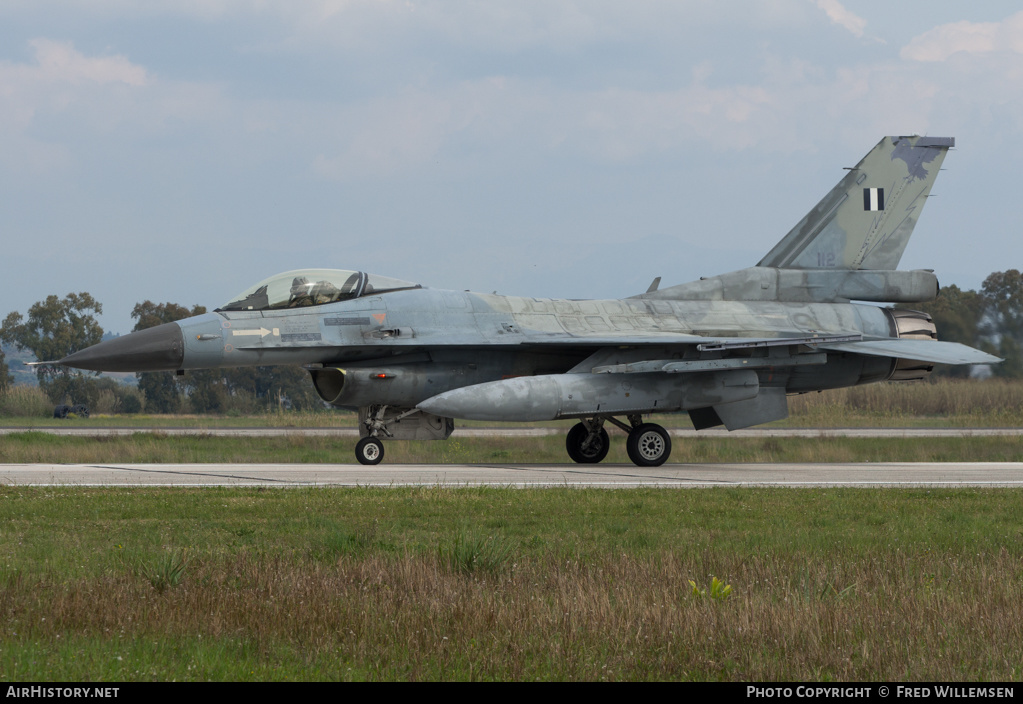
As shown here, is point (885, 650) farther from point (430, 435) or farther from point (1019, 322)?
point (1019, 322)

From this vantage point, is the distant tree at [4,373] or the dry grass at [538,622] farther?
the distant tree at [4,373]

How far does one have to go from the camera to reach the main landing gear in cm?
1748

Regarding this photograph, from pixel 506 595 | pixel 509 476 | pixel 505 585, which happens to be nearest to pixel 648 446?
pixel 509 476

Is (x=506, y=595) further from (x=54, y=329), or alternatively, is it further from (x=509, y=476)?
(x=54, y=329)

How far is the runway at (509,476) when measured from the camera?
13109 mm

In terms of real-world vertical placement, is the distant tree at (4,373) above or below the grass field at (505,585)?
above

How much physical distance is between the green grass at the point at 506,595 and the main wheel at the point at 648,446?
23.6 feet

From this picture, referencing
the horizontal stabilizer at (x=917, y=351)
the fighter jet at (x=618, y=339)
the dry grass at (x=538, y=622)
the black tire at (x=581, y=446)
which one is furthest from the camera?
the black tire at (x=581, y=446)

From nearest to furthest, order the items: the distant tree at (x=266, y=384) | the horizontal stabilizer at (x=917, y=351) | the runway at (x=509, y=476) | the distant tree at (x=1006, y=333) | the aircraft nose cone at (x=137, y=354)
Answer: the runway at (x=509, y=476) → the aircraft nose cone at (x=137, y=354) → the horizontal stabilizer at (x=917, y=351) → the distant tree at (x=1006, y=333) → the distant tree at (x=266, y=384)

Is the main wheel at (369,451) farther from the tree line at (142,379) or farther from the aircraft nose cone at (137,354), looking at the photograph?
the tree line at (142,379)

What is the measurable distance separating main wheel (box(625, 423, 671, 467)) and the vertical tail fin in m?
4.28

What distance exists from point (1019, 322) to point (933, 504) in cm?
2016

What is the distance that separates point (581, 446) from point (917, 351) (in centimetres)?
594

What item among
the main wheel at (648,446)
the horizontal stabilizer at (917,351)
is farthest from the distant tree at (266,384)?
the horizontal stabilizer at (917,351)
